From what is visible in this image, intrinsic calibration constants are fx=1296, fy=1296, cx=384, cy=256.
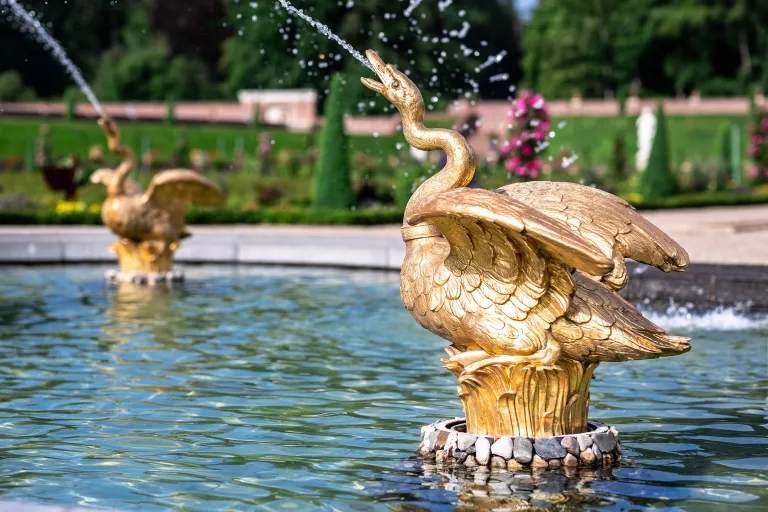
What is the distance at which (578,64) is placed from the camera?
2384 inches

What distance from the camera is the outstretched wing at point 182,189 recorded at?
1288 cm

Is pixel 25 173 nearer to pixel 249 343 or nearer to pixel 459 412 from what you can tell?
pixel 249 343

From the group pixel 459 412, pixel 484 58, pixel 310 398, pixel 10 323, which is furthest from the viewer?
pixel 484 58

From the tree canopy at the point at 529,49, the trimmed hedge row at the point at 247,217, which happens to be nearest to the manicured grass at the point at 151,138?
the tree canopy at the point at 529,49

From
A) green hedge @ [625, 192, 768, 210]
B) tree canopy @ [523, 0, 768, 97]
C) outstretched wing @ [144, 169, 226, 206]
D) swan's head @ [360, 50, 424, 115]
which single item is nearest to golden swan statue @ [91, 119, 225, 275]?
outstretched wing @ [144, 169, 226, 206]

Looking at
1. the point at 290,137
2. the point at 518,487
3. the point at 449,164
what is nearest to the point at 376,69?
the point at 449,164

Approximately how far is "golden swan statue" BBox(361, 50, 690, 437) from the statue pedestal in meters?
8.12

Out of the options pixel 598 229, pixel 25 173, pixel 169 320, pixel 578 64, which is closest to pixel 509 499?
pixel 598 229

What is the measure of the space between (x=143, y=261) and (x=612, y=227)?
8773mm

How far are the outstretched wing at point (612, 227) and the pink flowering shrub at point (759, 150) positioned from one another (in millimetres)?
28595

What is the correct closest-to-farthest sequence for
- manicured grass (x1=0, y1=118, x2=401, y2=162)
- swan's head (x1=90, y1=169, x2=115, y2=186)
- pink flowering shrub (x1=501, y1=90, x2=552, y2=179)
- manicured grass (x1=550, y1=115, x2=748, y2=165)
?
swan's head (x1=90, y1=169, x2=115, y2=186)
pink flowering shrub (x1=501, y1=90, x2=552, y2=179)
manicured grass (x1=0, y1=118, x2=401, y2=162)
manicured grass (x1=550, y1=115, x2=748, y2=165)

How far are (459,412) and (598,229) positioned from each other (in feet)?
6.83

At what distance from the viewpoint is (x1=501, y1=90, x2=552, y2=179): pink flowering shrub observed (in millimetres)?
20219

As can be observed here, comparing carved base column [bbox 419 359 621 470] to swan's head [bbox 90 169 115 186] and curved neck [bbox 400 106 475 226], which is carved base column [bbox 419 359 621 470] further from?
swan's head [bbox 90 169 115 186]
